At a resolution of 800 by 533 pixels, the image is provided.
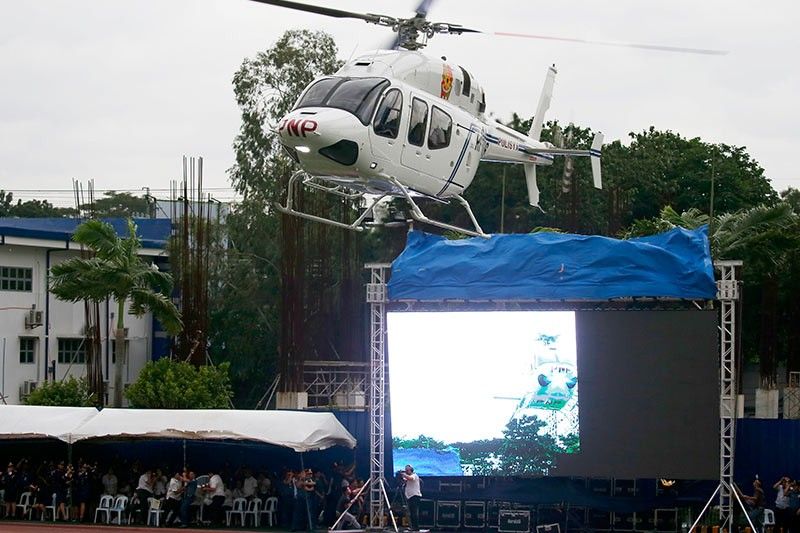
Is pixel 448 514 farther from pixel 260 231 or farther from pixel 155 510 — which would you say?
pixel 260 231

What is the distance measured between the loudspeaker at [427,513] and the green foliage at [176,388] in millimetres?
12123

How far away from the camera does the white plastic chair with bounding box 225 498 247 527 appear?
26.5 m

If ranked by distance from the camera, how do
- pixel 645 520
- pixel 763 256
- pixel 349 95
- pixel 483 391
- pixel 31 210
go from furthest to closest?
pixel 31 210
pixel 763 256
pixel 645 520
pixel 483 391
pixel 349 95

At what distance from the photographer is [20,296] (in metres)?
44.2

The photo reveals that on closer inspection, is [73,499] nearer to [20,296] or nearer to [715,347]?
[715,347]

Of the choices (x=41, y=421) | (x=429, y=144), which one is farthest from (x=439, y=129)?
(x=41, y=421)

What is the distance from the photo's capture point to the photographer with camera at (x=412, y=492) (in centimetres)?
2419

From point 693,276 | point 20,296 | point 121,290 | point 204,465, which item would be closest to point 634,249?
point 693,276

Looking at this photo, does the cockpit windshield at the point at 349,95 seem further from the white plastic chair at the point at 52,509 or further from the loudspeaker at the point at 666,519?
Answer: the white plastic chair at the point at 52,509

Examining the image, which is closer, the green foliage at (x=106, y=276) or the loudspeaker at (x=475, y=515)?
the loudspeaker at (x=475, y=515)

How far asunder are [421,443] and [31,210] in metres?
64.5

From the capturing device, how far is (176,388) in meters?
36.2

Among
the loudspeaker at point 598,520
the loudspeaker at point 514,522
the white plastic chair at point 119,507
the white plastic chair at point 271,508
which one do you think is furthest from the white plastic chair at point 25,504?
the loudspeaker at point 598,520

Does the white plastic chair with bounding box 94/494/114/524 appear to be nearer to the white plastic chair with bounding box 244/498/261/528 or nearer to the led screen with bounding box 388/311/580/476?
the white plastic chair with bounding box 244/498/261/528
